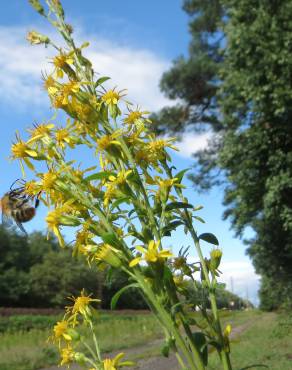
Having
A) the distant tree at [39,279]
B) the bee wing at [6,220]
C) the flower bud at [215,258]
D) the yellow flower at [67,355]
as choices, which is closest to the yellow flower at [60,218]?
the yellow flower at [67,355]

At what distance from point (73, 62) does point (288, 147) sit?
10.9m

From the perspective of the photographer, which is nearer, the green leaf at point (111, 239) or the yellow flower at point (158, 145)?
the green leaf at point (111, 239)

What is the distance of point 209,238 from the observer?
178 cm

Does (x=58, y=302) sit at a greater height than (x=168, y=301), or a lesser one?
greater

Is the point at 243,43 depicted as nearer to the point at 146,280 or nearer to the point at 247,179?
the point at 247,179

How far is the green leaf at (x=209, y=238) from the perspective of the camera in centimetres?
176

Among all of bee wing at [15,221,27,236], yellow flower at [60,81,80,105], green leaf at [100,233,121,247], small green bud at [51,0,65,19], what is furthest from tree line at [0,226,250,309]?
green leaf at [100,233,121,247]

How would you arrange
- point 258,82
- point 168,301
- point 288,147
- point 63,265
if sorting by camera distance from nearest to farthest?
1. point 168,301
2. point 258,82
3. point 288,147
4. point 63,265

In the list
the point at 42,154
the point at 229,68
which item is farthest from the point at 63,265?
the point at 42,154

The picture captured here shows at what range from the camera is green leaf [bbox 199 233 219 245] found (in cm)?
176

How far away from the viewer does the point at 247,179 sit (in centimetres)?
1177

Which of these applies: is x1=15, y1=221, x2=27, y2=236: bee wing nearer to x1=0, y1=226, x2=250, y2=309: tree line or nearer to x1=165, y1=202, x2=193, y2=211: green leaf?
x1=165, y1=202, x2=193, y2=211: green leaf

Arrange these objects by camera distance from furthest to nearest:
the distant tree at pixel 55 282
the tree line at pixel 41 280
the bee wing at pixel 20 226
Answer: the distant tree at pixel 55 282, the tree line at pixel 41 280, the bee wing at pixel 20 226

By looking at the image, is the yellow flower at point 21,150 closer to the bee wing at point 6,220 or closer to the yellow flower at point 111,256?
the yellow flower at point 111,256
